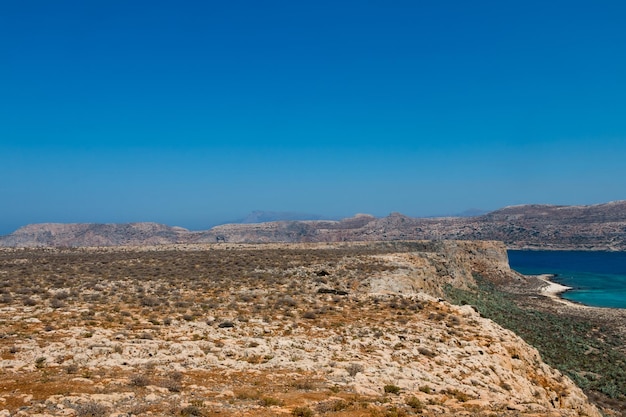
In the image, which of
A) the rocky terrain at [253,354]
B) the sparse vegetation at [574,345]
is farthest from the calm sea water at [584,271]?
the rocky terrain at [253,354]

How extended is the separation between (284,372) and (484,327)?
1156cm

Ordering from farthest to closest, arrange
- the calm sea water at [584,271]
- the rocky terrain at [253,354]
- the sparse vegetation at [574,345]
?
1. the calm sea water at [584,271]
2. the sparse vegetation at [574,345]
3. the rocky terrain at [253,354]

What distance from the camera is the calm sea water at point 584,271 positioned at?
83.0 metres

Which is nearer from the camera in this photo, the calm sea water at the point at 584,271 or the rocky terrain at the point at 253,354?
the rocky terrain at the point at 253,354

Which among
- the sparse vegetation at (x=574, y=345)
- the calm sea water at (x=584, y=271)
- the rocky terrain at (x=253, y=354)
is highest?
the rocky terrain at (x=253, y=354)

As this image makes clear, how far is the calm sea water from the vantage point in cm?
8300

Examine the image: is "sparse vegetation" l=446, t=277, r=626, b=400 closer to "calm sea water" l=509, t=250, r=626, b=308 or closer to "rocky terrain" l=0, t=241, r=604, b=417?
"rocky terrain" l=0, t=241, r=604, b=417

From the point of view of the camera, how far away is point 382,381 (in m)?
13.5

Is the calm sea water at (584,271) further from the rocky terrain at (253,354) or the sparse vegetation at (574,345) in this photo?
the rocky terrain at (253,354)

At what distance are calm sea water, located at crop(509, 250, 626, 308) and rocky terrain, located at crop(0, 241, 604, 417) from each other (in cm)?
7203

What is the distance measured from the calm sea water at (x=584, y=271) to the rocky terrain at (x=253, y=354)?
236ft

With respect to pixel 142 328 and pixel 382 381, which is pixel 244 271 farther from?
pixel 382 381

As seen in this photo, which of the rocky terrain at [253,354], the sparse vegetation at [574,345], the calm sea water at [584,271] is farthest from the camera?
the calm sea water at [584,271]

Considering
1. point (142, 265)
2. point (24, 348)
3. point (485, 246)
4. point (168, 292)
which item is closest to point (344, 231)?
point (485, 246)
